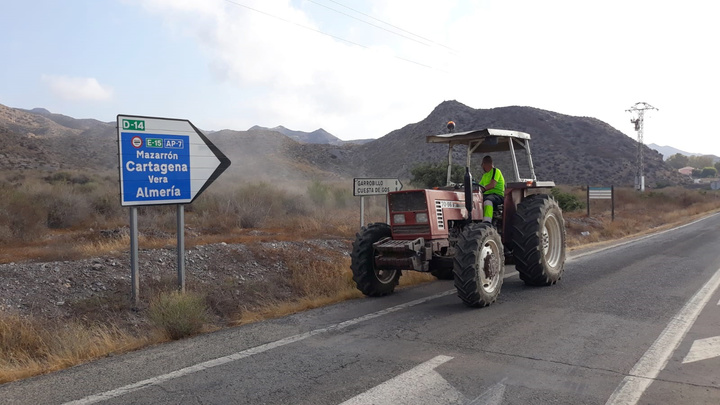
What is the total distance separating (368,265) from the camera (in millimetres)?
8406

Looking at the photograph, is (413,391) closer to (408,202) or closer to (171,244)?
(408,202)

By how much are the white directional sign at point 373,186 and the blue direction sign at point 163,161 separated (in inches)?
171

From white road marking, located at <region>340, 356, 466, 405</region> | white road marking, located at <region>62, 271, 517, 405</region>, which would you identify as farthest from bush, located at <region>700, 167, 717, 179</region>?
white road marking, located at <region>340, 356, 466, 405</region>

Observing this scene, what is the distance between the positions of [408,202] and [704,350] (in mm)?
4173

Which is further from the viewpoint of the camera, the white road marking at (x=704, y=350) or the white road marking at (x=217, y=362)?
the white road marking at (x=704, y=350)

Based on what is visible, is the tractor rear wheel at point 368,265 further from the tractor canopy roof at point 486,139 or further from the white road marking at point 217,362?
the tractor canopy roof at point 486,139

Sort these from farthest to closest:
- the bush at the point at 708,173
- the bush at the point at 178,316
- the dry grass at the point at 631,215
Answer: the bush at the point at 708,173, the dry grass at the point at 631,215, the bush at the point at 178,316

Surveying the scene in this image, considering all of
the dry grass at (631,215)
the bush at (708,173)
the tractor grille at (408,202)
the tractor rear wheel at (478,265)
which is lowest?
the dry grass at (631,215)

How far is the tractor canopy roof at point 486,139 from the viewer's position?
9047 mm

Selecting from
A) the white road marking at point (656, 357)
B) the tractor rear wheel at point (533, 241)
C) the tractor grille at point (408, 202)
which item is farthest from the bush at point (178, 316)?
the tractor rear wheel at point (533, 241)

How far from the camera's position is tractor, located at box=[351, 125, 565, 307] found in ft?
25.0

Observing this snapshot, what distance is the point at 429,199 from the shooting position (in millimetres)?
8070

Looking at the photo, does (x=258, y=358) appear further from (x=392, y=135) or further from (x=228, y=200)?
(x=392, y=135)

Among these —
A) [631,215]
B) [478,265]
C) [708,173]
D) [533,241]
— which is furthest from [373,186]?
[708,173]
